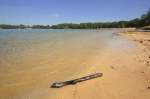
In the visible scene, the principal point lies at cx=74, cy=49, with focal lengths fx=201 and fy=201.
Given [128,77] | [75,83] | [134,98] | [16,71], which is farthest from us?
[16,71]

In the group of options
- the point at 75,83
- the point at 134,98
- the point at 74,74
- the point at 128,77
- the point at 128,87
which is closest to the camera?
the point at 134,98

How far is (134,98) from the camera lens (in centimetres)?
554

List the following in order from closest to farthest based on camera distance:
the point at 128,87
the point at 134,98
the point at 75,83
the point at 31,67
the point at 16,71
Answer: the point at 134,98
the point at 128,87
the point at 75,83
the point at 16,71
the point at 31,67

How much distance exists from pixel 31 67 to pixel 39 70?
93 cm

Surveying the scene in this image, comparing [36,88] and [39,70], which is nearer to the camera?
[36,88]

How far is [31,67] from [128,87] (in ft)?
18.6

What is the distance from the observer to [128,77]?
25.5ft

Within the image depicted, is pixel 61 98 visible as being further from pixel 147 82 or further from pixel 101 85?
pixel 147 82

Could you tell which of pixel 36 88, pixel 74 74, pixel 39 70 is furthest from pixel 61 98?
pixel 39 70

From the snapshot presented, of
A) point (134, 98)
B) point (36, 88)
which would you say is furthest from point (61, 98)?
point (134, 98)

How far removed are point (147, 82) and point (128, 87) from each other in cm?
87

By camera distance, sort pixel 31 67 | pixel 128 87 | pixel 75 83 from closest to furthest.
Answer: pixel 128 87
pixel 75 83
pixel 31 67

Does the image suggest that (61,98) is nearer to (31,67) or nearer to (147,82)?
(147,82)

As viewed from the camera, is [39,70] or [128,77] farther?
[39,70]
